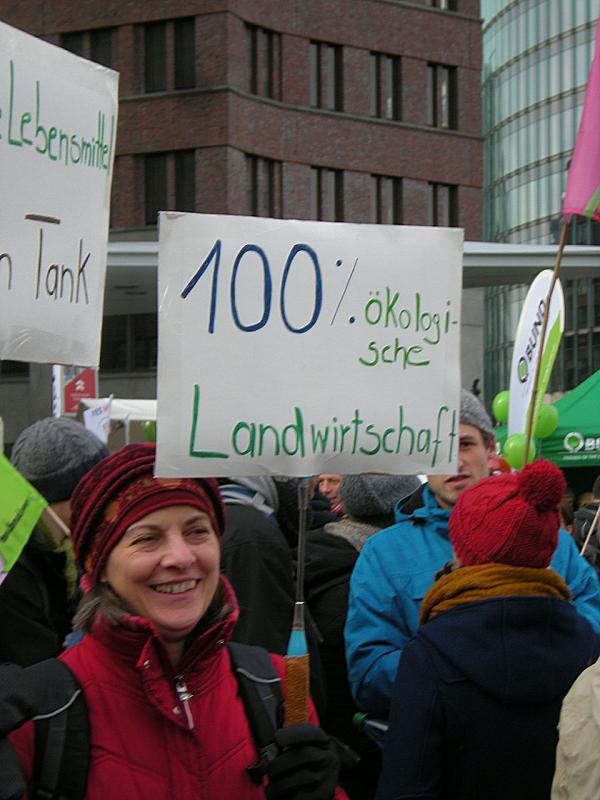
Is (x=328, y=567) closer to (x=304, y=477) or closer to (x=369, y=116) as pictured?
(x=304, y=477)

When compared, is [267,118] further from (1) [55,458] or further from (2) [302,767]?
(2) [302,767]

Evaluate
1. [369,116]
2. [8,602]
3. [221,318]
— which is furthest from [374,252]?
[369,116]

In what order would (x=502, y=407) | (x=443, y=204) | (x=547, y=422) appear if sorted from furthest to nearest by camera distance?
(x=443, y=204), (x=502, y=407), (x=547, y=422)

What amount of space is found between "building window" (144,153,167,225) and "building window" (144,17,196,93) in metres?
1.75

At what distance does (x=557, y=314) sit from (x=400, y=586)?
4.21 metres

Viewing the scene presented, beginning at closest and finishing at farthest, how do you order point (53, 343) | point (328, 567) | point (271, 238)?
point (271, 238) < point (53, 343) < point (328, 567)

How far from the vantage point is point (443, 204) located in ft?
107

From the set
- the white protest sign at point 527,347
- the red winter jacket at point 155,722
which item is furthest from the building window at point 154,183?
the red winter jacket at point 155,722

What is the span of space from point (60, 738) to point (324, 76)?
30895 millimetres

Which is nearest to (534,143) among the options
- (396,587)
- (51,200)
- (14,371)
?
(14,371)

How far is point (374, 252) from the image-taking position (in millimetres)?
2990

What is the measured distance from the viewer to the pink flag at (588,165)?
4172mm

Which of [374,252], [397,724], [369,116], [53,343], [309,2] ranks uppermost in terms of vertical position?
[309,2]

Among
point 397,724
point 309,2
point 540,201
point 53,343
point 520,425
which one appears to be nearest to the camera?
point 397,724
